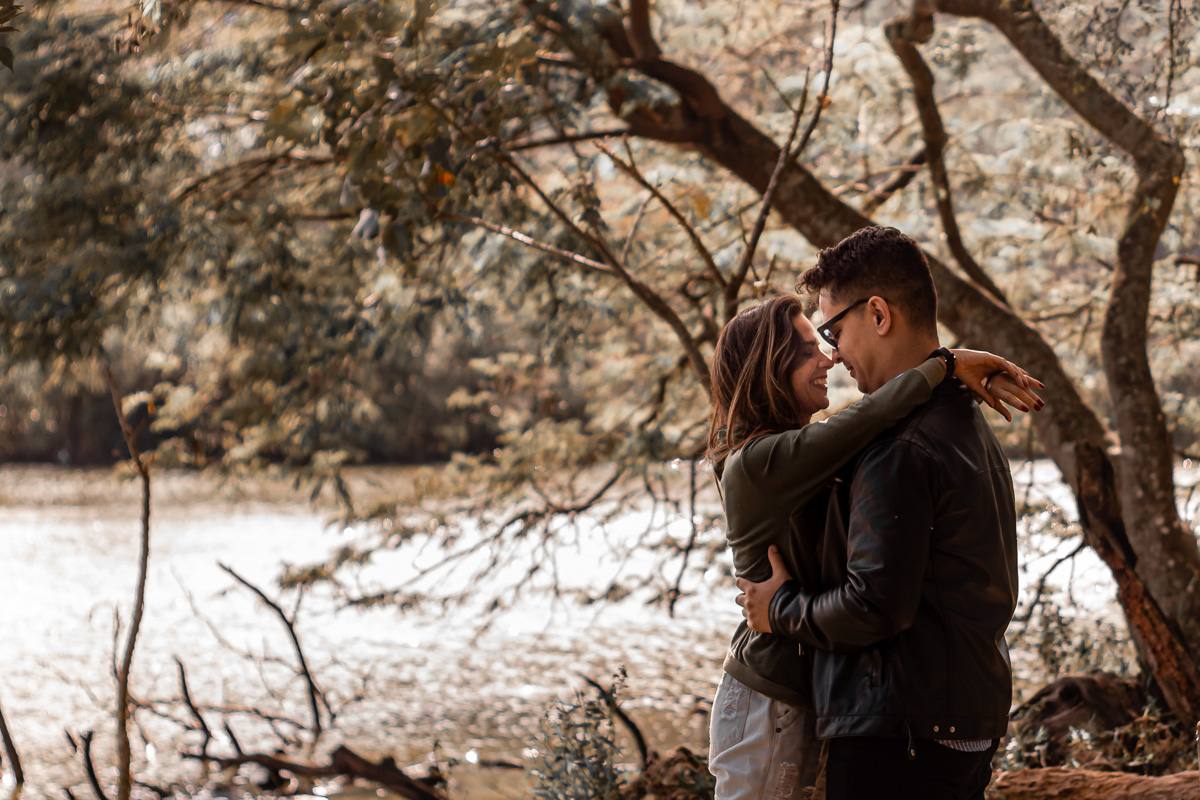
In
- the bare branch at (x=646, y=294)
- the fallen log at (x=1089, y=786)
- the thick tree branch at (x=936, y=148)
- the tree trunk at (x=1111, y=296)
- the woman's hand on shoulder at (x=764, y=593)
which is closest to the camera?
the woman's hand on shoulder at (x=764, y=593)

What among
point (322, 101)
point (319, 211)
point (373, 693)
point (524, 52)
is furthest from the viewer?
point (373, 693)

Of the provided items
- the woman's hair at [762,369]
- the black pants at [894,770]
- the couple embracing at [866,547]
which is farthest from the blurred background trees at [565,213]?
the black pants at [894,770]

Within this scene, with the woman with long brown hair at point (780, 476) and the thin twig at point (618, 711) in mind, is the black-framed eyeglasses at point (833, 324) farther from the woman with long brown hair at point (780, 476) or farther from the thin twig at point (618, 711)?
the thin twig at point (618, 711)

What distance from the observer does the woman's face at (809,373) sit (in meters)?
1.49

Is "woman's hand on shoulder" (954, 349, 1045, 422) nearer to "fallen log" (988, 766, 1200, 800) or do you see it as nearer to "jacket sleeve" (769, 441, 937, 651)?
"jacket sleeve" (769, 441, 937, 651)

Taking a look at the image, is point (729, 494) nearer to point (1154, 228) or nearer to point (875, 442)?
point (875, 442)

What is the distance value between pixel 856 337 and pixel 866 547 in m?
0.34

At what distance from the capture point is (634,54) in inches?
164

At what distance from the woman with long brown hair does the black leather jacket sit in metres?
0.05

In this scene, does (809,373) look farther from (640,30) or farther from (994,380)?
(640,30)

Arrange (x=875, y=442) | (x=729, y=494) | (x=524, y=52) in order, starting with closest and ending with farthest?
1. (x=875, y=442)
2. (x=729, y=494)
3. (x=524, y=52)

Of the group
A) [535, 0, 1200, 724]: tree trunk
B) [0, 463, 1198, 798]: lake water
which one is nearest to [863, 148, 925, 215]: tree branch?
[535, 0, 1200, 724]: tree trunk

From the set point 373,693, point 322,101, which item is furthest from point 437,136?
point 373,693

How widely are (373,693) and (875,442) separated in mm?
5239
